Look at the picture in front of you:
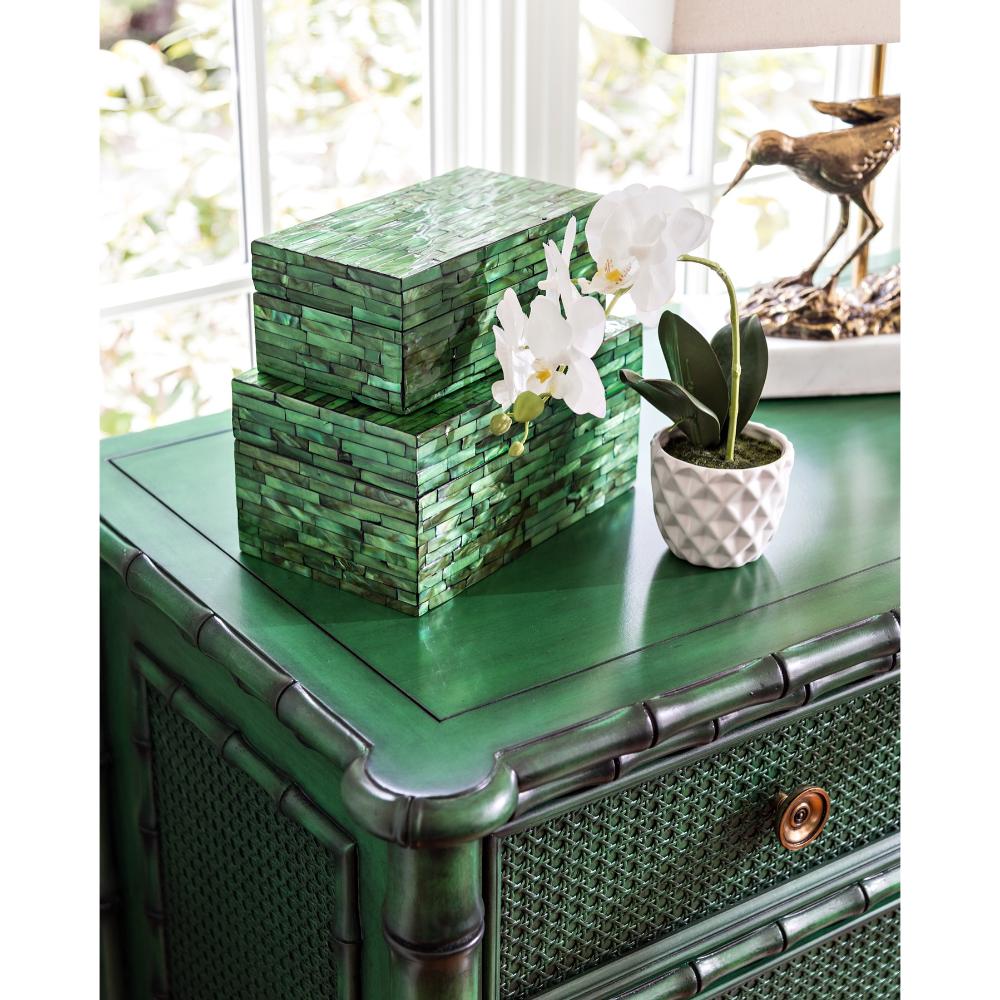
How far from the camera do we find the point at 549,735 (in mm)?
785

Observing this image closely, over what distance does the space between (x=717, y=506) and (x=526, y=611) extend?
15cm

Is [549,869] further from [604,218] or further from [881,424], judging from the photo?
[881,424]

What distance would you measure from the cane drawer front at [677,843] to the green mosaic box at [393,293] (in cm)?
29

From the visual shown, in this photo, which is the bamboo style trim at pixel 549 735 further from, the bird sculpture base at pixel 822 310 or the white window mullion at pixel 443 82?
the white window mullion at pixel 443 82

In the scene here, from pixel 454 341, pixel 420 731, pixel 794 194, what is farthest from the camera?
pixel 794 194

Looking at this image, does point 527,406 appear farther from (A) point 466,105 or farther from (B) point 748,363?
(A) point 466,105

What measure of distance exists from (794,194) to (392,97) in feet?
2.11

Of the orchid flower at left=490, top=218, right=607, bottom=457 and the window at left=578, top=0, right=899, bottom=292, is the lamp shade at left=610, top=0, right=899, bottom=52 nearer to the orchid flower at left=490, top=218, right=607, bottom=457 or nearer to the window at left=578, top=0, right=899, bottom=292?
the orchid flower at left=490, top=218, right=607, bottom=457

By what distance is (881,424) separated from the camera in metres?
1.19

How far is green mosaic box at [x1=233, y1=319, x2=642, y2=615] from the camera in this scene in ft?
2.85

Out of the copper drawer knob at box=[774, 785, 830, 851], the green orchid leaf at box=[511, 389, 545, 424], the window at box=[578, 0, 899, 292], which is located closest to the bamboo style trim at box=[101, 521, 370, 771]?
the green orchid leaf at box=[511, 389, 545, 424]

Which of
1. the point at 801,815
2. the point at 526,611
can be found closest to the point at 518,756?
the point at 526,611
